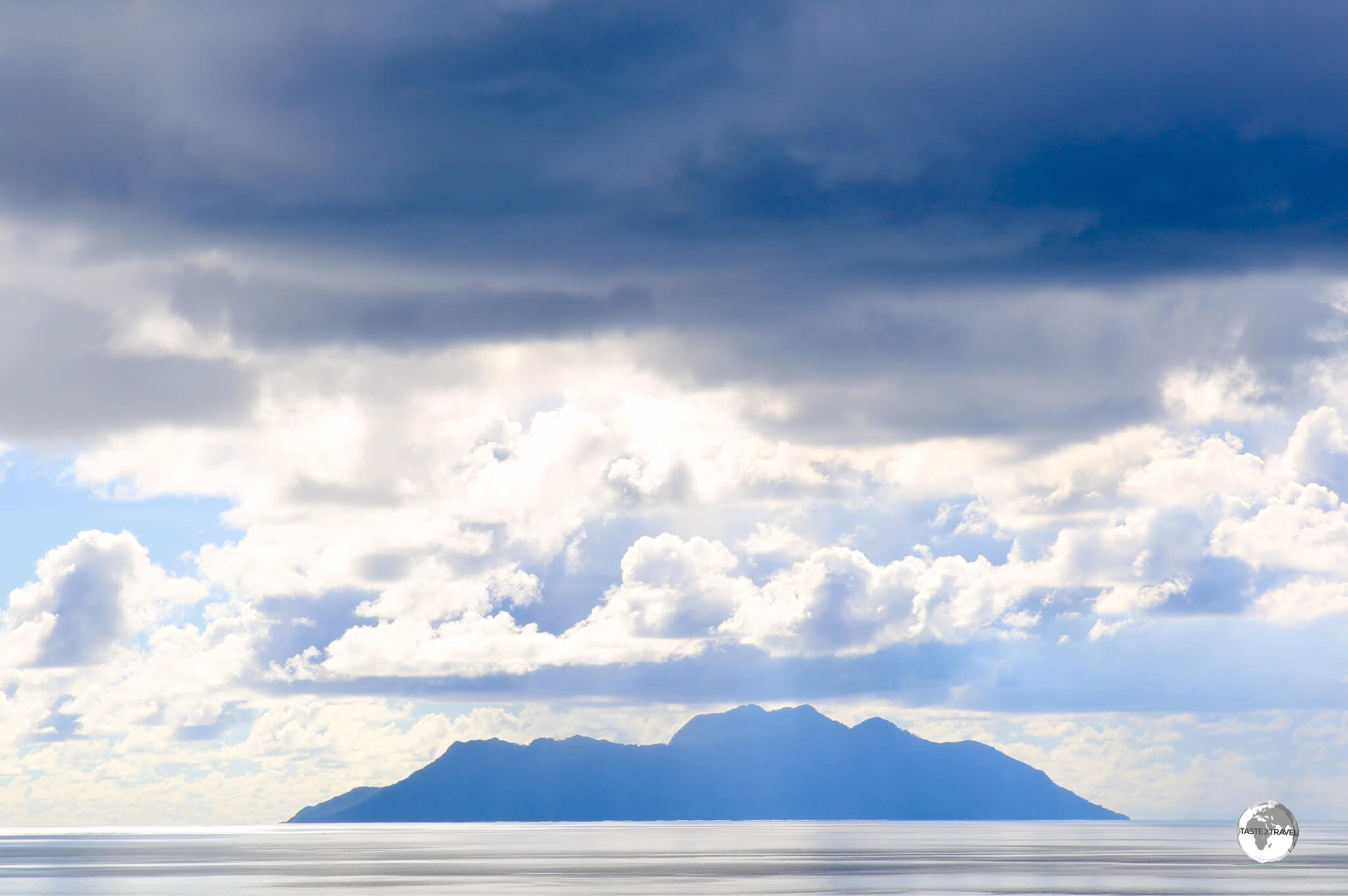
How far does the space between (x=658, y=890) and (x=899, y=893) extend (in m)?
27.9

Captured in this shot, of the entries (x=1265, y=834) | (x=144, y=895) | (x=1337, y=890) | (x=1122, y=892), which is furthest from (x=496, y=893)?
(x=1265, y=834)

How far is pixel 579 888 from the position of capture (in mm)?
199125

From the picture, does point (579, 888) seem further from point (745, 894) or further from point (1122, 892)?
point (1122, 892)

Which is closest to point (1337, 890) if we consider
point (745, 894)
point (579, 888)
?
point (745, 894)

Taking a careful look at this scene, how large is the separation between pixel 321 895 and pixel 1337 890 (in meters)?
121

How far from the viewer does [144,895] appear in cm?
19988

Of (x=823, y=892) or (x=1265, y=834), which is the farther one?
(x=823, y=892)

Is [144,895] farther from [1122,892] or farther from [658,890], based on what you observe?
[1122,892]

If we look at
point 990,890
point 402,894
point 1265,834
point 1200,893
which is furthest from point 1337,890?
point 1265,834

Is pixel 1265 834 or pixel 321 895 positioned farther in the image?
pixel 321 895

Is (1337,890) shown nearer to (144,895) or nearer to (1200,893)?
(1200,893)
